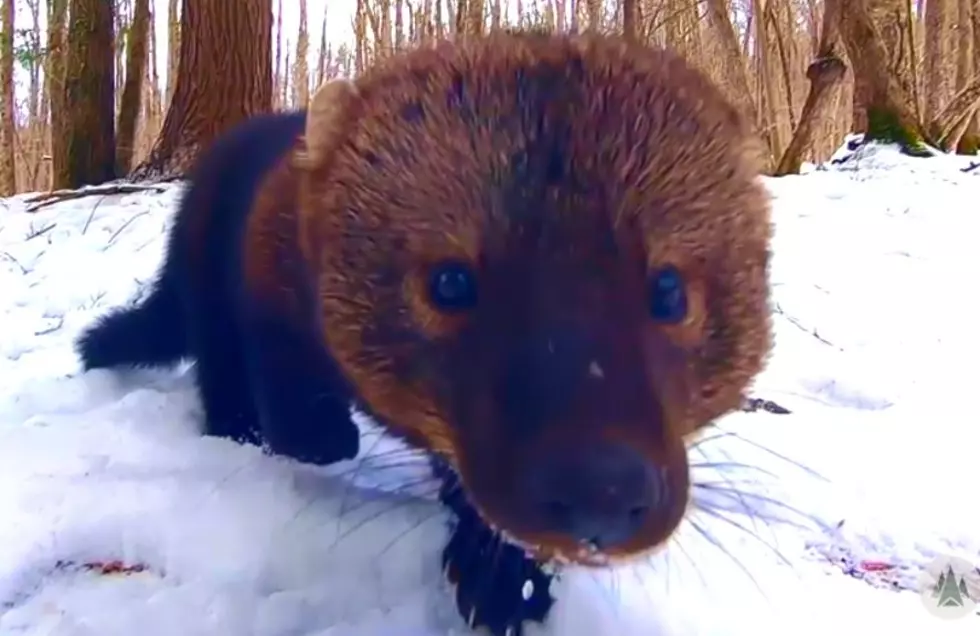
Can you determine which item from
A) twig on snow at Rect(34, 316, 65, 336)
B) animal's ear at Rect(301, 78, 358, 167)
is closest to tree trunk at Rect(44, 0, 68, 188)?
twig on snow at Rect(34, 316, 65, 336)

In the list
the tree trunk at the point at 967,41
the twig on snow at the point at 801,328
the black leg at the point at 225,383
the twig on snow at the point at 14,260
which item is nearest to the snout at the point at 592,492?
the black leg at the point at 225,383

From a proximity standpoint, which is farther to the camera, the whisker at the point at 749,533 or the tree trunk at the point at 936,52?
the tree trunk at the point at 936,52

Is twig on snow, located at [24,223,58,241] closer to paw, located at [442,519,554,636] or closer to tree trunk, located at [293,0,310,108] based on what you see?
paw, located at [442,519,554,636]

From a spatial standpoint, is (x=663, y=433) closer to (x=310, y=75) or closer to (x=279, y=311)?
(x=279, y=311)

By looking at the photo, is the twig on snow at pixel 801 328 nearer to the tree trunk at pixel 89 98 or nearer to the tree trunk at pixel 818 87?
the tree trunk at pixel 818 87

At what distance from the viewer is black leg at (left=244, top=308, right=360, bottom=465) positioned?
248 cm

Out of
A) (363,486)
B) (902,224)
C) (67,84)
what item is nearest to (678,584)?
(363,486)

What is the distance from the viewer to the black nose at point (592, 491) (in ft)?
4.84

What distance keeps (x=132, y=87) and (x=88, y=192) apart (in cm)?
217

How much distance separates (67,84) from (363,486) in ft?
27.2

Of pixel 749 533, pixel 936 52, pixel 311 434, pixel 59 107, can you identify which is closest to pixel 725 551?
pixel 749 533

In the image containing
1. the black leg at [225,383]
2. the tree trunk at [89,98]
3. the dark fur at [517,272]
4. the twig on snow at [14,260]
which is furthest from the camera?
the tree trunk at [89,98]

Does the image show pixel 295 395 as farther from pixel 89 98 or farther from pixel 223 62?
pixel 89 98

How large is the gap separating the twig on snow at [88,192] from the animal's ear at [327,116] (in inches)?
250
